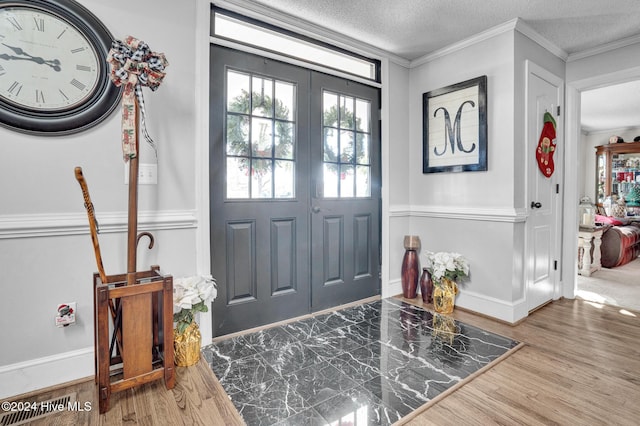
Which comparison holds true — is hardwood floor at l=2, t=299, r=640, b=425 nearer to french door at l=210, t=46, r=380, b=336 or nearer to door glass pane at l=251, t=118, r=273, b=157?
french door at l=210, t=46, r=380, b=336

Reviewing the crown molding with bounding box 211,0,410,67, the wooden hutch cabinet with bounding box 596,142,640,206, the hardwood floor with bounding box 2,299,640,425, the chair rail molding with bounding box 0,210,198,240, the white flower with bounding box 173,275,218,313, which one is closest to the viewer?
the hardwood floor with bounding box 2,299,640,425

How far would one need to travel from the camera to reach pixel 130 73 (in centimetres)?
162

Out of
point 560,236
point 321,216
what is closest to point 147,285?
point 321,216

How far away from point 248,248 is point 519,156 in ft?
7.31

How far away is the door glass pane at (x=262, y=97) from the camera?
2463 mm

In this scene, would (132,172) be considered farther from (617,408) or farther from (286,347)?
(617,408)

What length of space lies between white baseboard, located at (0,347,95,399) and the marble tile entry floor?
656 millimetres

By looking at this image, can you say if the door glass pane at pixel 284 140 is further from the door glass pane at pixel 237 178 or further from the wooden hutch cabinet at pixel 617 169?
the wooden hutch cabinet at pixel 617 169

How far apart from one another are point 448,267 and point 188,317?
200cm

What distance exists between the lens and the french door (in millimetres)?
2363

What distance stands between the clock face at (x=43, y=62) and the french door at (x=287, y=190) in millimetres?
727

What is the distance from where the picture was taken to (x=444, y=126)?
3.09m

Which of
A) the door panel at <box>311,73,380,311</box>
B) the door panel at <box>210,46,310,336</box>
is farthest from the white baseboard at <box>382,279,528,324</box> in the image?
the door panel at <box>210,46,310,336</box>

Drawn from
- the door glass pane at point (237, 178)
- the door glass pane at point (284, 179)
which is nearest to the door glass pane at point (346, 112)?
the door glass pane at point (284, 179)
